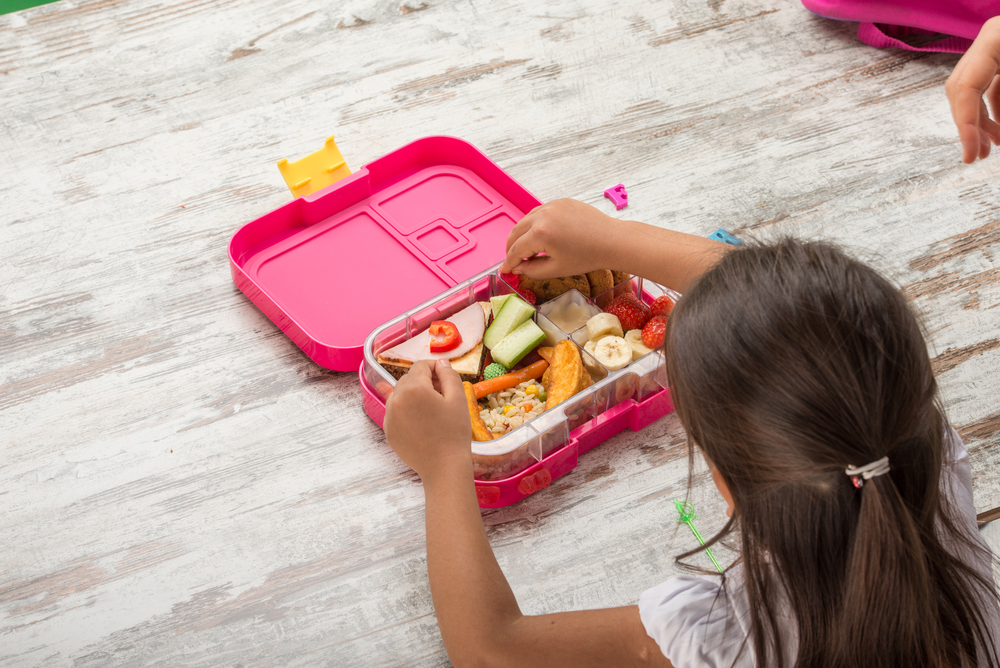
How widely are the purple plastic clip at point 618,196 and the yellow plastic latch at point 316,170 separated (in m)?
0.33

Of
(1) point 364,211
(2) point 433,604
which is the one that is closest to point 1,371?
(1) point 364,211

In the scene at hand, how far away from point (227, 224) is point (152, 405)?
27 centimetres

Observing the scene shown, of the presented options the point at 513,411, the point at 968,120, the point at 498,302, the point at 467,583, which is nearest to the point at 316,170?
the point at 498,302

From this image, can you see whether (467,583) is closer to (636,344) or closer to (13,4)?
(636,344)

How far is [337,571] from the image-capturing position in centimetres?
78

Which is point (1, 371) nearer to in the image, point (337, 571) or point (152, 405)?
point (152, 405)

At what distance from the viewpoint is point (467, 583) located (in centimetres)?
68

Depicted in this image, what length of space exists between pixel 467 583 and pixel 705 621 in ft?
0.61

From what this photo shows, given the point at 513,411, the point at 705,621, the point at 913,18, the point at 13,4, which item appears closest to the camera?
the point at 705,621

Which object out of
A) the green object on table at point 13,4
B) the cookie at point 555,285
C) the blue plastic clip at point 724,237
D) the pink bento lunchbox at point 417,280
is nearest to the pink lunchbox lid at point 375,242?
the pink bento lunchbox at point 417,280

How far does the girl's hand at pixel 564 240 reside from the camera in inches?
34.8

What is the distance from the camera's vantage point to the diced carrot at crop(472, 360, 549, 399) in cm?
87

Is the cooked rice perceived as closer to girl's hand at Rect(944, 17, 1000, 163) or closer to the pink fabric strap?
girl's hand at Rect(944, 17, 1000, 163)

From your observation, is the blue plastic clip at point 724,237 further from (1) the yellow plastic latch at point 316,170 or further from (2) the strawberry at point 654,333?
(1) the yellow plastic latch at point 316,170
